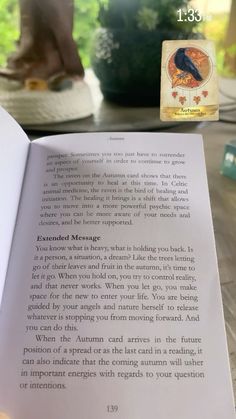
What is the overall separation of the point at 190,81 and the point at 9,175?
0.21 metres

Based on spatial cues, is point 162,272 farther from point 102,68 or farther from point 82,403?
point 102,68

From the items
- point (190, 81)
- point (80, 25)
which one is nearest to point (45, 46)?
point (80, 25)

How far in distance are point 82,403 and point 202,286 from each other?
122mm

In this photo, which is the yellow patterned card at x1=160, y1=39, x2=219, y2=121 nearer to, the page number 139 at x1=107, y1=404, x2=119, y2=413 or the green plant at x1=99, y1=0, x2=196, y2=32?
the green plant at x1=99, y1=0, x2=196, y2=32

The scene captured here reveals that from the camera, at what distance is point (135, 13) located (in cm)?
Result: 67

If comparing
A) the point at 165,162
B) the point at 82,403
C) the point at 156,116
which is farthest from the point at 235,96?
the point at 82,403

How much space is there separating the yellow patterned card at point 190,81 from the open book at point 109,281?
0.04 meters

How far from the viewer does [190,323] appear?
12.9 inches

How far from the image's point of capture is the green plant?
0.65 meters

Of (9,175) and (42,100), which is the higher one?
(42,100)

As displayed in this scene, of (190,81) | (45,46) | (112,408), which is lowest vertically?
(112,408)

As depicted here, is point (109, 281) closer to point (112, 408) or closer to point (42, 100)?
point (112, 408)

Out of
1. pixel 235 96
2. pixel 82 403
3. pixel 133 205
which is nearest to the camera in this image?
pixel 82 403

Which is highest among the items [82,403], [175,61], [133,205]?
[175,61]
